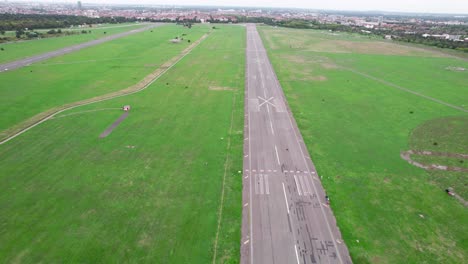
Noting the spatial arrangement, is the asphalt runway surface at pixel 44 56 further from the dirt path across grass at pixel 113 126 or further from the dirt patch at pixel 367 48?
the dirt patch at pixel 367 48

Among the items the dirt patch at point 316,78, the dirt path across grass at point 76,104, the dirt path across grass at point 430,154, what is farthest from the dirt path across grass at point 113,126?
the dirt patch at point 316,78

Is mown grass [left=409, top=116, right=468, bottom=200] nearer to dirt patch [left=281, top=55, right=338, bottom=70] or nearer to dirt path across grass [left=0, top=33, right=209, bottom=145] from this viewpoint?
dirt patch [left=281, top=55, right=338, bottom=70]

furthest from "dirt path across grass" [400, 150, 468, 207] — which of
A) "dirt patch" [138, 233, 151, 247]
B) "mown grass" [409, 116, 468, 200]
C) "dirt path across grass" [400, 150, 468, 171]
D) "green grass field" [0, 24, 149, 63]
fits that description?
"green grass field" [0, 24, 149, 63]

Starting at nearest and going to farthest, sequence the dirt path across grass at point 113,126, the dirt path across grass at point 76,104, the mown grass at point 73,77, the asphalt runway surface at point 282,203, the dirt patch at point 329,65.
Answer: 1. the asphalt runway surface at point 282,203
2. the dirt path across grass at point 76,104
3. the dirt path across grass at point 113,126
4. the mown grass at point 73,77
5. the dirt patch at point 329,65

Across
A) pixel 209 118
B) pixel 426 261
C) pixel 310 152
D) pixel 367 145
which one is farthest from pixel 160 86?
pixel 426 261

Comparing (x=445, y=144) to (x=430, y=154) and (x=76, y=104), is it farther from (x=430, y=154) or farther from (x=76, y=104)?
(x=76, y=104)

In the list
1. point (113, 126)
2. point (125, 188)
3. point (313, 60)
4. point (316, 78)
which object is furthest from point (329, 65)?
point (125, 188)
